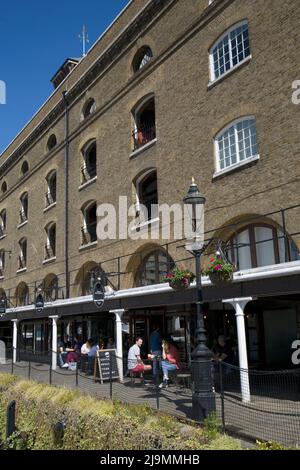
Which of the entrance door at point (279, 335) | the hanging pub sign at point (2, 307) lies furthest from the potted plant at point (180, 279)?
the hanging pub sign at point (2, 307)

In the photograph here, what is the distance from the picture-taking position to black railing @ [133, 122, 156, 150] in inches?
733

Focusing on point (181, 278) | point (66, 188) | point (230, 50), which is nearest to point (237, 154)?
point (230, 50)

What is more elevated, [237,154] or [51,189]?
[51,189]

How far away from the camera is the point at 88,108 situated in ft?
76.2

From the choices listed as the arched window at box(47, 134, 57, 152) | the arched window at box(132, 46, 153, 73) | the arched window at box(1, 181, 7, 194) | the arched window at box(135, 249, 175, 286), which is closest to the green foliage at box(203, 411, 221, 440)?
the arched window at box(135, 249, 175, 286)

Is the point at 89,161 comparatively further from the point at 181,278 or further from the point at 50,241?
the point at 181,278

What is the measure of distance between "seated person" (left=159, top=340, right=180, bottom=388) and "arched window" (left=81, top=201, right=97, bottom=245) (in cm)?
938

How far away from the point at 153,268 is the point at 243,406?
390 inches

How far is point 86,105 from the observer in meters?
23.1

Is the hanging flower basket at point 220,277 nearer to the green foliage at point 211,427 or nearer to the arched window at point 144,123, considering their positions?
the green foliage at point 211,427

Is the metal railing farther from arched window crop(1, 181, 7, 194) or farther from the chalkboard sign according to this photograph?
arched window crop(1, 181, 7, 194)

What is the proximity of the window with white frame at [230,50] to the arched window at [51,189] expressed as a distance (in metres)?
13.3
